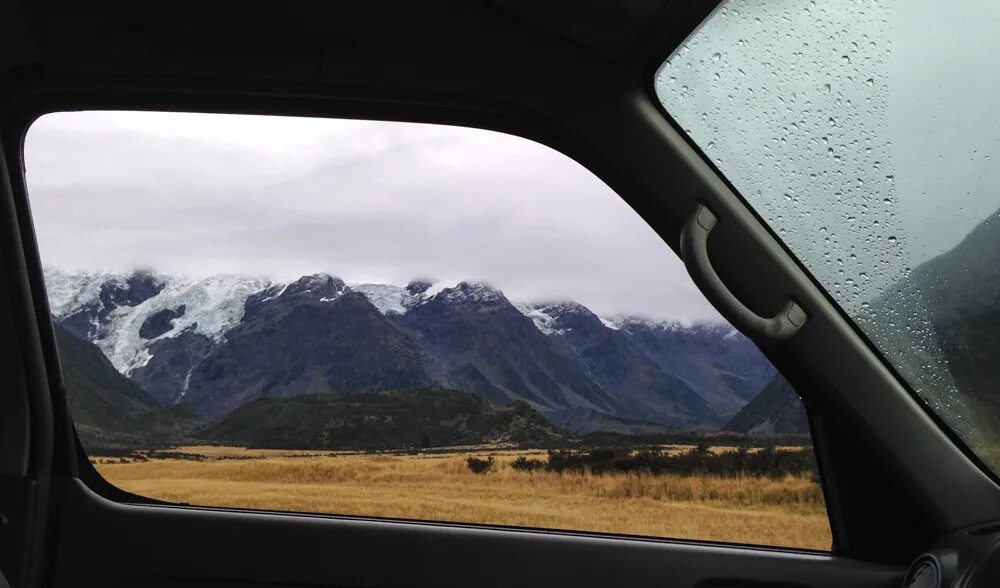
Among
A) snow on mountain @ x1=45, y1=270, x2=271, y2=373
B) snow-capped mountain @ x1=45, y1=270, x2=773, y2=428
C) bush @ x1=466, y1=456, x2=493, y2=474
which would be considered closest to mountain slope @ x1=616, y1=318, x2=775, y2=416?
snow-capped mountain @ x1=45, y1=270, x2=773, y2=428

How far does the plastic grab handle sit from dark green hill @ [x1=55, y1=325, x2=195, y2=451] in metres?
1.68

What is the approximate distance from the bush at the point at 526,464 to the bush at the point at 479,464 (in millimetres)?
72

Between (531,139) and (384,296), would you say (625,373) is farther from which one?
(531,139)

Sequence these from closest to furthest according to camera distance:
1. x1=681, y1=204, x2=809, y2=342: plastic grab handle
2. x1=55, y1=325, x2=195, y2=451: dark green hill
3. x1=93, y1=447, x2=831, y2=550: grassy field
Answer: x1=681, y1=204, x2=809, y2=342: plastic grab handle
x1=93, y1=447, x2=831, y2=550: grassy field
x1=55, y1=325, x2=195, y2=451: dark green hill

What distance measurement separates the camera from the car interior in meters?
1.97

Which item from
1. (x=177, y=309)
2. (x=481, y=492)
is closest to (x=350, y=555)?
(x=481, y=492)

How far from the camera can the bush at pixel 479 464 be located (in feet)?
8.86

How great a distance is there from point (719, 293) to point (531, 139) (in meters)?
0.69

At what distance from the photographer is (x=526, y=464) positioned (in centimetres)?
269

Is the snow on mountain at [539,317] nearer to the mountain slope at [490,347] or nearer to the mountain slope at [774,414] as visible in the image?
the mountain slope at [490,347]

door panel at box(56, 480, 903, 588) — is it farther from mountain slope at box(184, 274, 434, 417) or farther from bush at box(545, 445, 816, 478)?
mountain slope at box(184, 274, 434, 417)

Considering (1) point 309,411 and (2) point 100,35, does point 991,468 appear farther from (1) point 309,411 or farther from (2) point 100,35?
(2) point 100,35

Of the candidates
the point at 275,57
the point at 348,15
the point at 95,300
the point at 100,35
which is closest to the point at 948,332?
the point at 348,15

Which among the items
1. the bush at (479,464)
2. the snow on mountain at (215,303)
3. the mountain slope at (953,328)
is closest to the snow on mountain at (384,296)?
the snow on mountain at (215,303)
